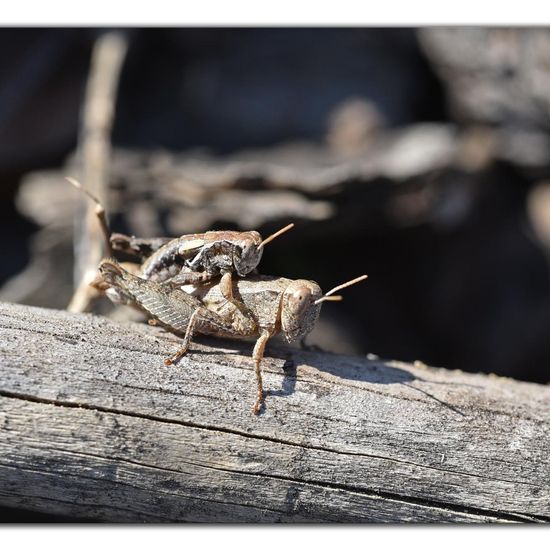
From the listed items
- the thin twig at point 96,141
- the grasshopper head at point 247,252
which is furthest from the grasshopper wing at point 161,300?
the thin twig at point 96,141

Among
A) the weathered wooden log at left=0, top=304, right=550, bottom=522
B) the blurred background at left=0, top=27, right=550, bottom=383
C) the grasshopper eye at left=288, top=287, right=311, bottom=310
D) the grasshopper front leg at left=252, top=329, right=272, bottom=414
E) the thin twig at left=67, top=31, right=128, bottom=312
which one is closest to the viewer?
the weathered wooden log at left=0, top=304, right=550, bottom=522

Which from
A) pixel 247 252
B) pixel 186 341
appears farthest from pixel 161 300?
pixel 247 252


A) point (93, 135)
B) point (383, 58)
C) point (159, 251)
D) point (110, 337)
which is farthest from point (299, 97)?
point (110, 337)

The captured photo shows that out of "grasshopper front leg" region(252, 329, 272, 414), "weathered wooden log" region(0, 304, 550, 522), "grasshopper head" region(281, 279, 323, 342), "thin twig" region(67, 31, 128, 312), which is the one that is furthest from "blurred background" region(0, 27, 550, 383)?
"weathered wooden log" region(0, 304, 550, 522)

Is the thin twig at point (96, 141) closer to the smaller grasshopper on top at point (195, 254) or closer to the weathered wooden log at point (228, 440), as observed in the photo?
the smaller grasshopper on top at point (195, 254)

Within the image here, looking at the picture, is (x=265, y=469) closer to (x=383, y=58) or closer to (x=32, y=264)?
(x=32, y=264)

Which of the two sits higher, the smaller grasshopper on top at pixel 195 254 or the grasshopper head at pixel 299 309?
the smaller grasshopper on top at pixel 195 254

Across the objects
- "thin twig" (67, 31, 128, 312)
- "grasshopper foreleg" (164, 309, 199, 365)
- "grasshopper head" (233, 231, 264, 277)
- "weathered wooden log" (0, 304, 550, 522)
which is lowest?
"weathered wooden log" (0, 304, 550, 522)

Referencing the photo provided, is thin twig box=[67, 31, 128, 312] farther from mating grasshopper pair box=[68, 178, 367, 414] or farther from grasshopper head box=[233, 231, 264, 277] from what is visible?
grasshopper head box=[233, 231, 264, 277]
